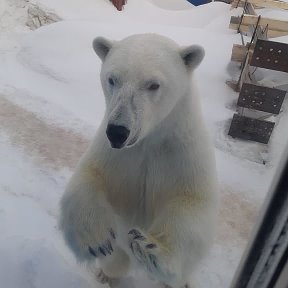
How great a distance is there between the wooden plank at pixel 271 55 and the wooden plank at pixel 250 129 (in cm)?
41

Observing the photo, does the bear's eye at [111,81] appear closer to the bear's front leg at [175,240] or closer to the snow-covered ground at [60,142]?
the bear's front leg at [175,240]

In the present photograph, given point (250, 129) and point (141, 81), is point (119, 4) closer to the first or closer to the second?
point (250, 129)

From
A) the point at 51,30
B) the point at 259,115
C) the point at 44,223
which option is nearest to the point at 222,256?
the point at 44,223

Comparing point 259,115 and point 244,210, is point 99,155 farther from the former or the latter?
point 259,115

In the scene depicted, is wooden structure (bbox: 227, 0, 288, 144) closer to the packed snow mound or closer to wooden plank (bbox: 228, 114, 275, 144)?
wooden plank (bbox: 228, 114, 275, 144)

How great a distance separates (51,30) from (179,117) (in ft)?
11.0

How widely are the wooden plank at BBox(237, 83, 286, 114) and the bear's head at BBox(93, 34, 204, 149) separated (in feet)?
5.28

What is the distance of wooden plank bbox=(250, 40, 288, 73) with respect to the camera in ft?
9.31

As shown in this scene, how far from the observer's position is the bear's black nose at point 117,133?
1171 mm

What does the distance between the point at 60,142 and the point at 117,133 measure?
174 cm

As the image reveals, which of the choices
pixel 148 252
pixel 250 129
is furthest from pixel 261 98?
pixel 148 252

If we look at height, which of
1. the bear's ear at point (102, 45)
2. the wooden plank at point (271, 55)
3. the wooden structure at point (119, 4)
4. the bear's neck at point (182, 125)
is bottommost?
the wooden structure at point (119, 4)

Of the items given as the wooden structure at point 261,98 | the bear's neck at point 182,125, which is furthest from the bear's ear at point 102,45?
the wooden structure at point 261,98

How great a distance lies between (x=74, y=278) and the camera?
179 centimetres
